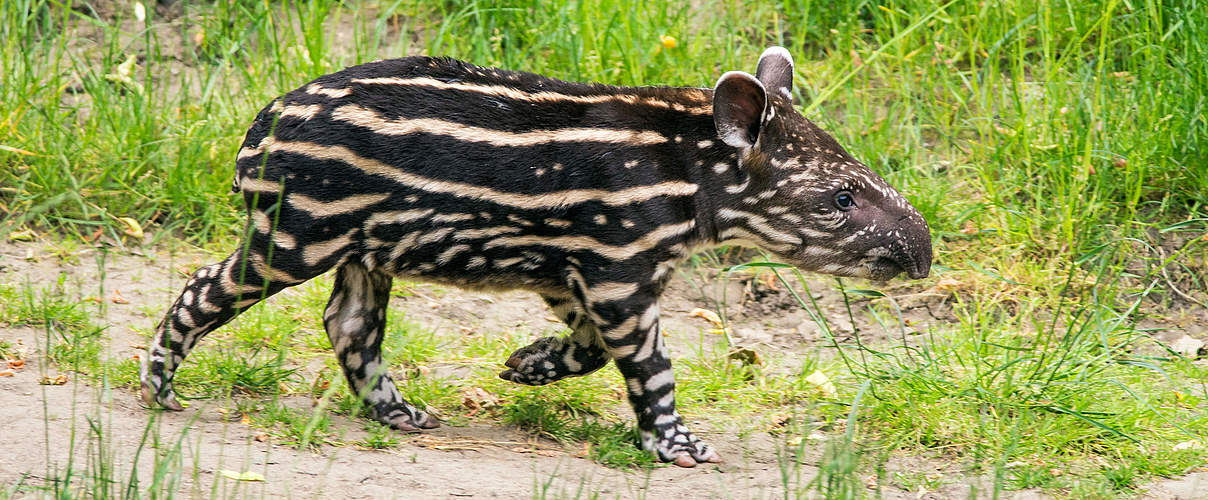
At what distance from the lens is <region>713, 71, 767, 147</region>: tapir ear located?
5023 millimetres

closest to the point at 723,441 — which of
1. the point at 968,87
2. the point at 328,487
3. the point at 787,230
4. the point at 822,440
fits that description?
the point at 822,440

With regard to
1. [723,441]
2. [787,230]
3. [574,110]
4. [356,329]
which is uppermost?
[574,110]

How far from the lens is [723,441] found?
18.7ft

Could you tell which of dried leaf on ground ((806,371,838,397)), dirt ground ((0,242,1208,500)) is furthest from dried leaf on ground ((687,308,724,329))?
dried leaf on ground ((806,371,838,397))

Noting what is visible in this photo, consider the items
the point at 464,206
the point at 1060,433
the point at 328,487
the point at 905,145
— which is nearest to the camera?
the point at 328,487

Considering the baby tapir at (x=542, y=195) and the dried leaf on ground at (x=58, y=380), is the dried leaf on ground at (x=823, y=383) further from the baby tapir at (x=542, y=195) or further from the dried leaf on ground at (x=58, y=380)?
the dried leaf on ground at (x=58, y=380)

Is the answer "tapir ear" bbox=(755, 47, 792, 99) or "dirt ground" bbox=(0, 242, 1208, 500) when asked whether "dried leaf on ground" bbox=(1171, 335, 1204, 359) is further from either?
"tapir ear" bbox=(755, 47, 792, 99)

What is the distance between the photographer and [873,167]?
755cm

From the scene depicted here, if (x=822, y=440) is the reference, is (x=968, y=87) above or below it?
above

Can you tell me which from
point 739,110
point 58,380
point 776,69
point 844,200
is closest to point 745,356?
point 844,200

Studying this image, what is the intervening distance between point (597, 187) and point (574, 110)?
332 mm

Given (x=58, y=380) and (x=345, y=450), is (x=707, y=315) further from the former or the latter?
(x=58, y=380)

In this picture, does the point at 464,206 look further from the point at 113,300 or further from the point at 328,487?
the point at 113,300

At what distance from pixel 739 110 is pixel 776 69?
2.02ft
